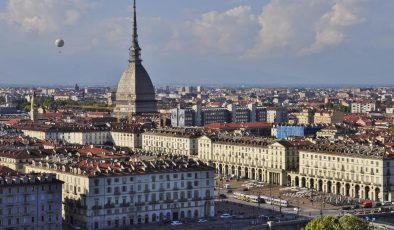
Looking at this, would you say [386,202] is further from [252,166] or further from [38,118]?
[38,118]

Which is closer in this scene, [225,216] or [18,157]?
[225,216]

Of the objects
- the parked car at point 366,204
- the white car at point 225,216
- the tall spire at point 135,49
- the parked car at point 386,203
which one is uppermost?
the tall spire at point 135,49

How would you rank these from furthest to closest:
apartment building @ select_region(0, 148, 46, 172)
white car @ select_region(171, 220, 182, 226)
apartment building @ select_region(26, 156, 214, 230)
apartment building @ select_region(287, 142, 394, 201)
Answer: apartment building @ select_region(287, 142, 394, 201) → apartment building @ select_region(0, 148, 46, 172) → white car @ select_region(171, 220, 182, 226) → apartment building @ select_region(26, 156, 214, 230)

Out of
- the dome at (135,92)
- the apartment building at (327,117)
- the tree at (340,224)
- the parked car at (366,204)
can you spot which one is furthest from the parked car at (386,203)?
the dome at (135,92)

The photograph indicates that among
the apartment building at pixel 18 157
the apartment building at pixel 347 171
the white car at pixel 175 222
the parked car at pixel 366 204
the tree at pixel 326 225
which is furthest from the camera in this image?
the apartment building at pixel 347 171

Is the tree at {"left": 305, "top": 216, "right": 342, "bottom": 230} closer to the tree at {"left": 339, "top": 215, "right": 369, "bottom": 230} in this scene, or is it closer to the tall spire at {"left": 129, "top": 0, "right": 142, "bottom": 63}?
the tree at {"left": 339, "top": 215, "right": 369, "bottom": 230}

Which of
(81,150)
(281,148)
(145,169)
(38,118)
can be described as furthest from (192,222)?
(38,118)

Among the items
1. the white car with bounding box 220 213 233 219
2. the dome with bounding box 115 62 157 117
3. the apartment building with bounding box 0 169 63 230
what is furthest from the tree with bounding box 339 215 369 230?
the dome with bounding box 115 62 157 117

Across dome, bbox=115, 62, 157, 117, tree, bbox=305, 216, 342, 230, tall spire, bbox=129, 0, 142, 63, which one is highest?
tall spire, bbox=129, 0, 142, 63

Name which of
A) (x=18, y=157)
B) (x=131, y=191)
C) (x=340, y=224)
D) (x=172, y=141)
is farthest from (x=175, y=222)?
(x=172, y=141)

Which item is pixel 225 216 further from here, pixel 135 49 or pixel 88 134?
pixel 135 49

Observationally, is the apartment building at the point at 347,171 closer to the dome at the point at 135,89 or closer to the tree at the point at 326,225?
the tree at the point at 326,225
